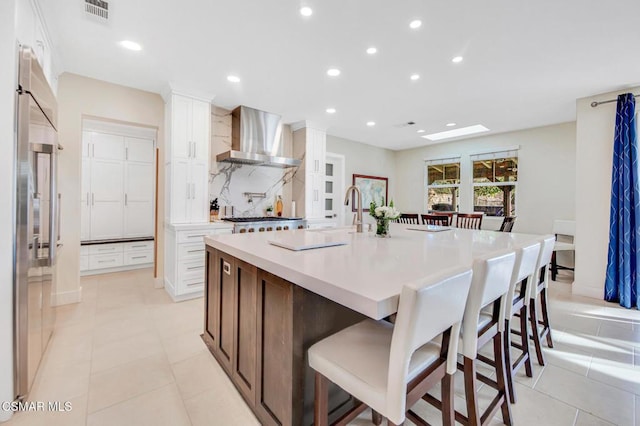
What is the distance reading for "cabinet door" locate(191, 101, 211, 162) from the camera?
12.2 ft

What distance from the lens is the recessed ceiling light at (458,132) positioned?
17.7 feet

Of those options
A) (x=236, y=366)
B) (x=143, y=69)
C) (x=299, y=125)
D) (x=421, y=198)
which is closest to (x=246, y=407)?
(x=236, y=366)

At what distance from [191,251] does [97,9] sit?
248cm

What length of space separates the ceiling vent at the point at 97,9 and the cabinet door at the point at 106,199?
10.5 feet

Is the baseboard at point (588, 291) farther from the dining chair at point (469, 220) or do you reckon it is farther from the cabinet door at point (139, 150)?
the cabinet door at point (139, 150)

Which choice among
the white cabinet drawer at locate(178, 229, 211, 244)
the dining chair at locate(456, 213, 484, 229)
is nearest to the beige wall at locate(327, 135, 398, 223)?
the dining chair at locate(456, 213, 484, 229)

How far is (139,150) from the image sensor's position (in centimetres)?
504

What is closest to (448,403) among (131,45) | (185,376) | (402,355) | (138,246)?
(402,355)

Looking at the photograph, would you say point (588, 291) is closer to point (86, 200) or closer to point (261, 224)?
point (261, 224)

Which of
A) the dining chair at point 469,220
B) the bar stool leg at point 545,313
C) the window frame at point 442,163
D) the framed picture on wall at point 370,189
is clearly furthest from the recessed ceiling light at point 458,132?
the bar stool leg at point 545,313

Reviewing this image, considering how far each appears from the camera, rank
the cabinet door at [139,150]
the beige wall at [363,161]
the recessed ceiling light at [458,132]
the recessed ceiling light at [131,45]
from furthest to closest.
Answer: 1. the beige wall at [363,161]
2. the recessed ceiling light at [458,132]
3. the cabinet door at [139,150]
4. the recessed ceiling light at [131,45]

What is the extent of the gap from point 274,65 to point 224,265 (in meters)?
2.25

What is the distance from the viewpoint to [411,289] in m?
0.84

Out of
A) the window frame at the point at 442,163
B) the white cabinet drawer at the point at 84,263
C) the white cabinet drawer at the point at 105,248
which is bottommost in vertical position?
the white cabinet drawer at the point at 84,263
